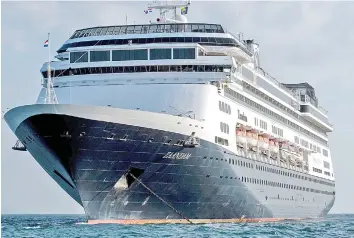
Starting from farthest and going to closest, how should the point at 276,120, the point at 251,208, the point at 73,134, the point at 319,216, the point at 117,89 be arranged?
the point at 319,216 < the point at 276,120 < the point at 251,208 < the point at 117,89 < the point at 73,134

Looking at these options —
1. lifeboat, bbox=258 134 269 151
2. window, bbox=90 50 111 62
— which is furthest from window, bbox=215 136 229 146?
lifeboat, bbox=258 134 269 151

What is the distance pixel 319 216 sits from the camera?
70.3 metres

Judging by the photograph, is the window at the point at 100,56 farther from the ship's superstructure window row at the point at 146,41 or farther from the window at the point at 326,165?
the window at the point at 326,165

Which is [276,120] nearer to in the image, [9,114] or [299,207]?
[299,207]

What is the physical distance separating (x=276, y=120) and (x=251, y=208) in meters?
11.9

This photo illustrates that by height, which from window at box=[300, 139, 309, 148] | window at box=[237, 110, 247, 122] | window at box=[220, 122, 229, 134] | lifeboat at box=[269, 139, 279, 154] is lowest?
window at box=[220, 122, 229, 134]

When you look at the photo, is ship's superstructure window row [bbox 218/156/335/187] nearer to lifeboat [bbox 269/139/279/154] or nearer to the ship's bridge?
lifeboat [bbox 269/139/279/154]

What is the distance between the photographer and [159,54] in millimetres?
42969

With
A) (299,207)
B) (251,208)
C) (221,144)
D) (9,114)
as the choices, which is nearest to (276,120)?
(299,207)

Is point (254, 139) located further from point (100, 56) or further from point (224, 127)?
point (100, 56)

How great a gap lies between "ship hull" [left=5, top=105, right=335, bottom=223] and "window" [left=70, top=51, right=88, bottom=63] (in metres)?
6.23

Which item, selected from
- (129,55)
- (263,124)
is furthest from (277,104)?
(129,55)

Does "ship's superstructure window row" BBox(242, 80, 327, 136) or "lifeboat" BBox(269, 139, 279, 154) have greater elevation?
"ship's superstructure window row" BBox(242, 80, 327, 136)

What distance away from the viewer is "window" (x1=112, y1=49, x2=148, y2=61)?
141ft
